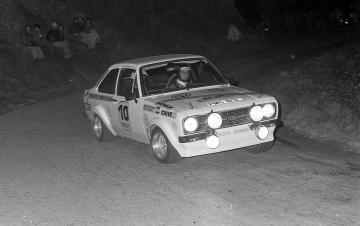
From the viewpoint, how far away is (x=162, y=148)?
27.3 feet

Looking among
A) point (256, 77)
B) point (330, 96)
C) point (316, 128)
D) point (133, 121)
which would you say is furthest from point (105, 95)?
point (256, 77)

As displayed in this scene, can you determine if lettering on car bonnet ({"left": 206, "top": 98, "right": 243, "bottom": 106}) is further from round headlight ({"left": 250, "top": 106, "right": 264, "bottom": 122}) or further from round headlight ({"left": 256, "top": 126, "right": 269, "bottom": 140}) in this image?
round headlight ({"left": 256, "top": 126, "right": 269, "bottom": 140})

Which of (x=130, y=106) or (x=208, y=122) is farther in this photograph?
(x=130, y=106)

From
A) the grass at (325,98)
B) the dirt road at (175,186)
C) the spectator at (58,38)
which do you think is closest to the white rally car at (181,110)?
the dirt road at (175,186)

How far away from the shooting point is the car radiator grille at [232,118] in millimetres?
7711

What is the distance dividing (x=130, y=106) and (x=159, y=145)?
104cm

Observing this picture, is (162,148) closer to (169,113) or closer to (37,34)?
(169,113)

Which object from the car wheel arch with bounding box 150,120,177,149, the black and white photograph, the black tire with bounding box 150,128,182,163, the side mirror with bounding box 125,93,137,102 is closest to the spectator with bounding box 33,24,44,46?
the black and white photograph

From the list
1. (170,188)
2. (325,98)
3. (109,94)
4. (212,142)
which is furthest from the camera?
(325,98)

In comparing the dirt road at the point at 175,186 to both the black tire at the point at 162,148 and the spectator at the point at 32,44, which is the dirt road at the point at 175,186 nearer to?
the black tire at the point at 162,148

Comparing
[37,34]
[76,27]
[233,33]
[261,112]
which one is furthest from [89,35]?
[261,112]

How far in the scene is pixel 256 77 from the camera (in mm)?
17734

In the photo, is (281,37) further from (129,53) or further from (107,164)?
(107,164)

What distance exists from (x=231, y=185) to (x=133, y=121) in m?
2.59
